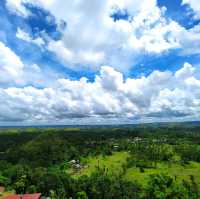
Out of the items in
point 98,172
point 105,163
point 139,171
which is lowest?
point 139,171

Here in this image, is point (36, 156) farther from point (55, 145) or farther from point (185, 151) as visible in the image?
point (185, 151)

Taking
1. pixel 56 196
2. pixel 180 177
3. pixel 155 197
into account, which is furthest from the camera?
pixel 180 177

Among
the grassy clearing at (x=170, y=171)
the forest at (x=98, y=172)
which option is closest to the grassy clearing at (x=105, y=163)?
the forest at (x=98, y=172)

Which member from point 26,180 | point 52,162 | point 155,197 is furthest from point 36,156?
point 155,197

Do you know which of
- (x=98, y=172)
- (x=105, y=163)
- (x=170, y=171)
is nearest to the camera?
(x=98, y=172)

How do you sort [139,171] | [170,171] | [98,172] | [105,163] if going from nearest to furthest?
[98,172]
[170,171]
[139,171]
[105,163]

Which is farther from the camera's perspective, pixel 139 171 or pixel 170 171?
pixel 139 171

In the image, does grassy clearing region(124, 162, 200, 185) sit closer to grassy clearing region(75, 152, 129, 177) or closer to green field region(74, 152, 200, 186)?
green field region(74, 152, 200, 186)

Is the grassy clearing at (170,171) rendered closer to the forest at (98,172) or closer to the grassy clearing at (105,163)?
the forest at (98,172)

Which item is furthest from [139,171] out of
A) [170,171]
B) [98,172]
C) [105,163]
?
[105,163]

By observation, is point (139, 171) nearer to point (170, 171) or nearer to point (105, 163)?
point (170, 171)

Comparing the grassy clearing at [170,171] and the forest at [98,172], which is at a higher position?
the forest at [98,172]
